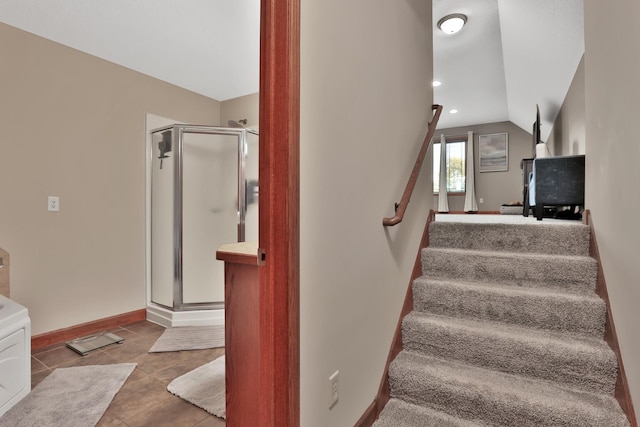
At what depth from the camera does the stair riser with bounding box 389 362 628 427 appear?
1.33 m

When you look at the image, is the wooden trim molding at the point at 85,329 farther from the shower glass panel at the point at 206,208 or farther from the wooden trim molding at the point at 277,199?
the wooden trim molding at the point at 277,199

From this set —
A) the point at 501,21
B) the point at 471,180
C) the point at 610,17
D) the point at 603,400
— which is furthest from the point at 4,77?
the point at 471,180

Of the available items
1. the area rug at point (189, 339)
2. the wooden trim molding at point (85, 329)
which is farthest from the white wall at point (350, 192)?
the wooden trim molding at point (85, 329)

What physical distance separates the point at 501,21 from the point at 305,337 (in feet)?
12.7

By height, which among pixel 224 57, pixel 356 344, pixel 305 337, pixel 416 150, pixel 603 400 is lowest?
pixel 603 400

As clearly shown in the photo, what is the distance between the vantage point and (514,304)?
1.82m

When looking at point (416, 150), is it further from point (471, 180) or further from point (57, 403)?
point (471, 180)

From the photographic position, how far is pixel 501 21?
3.43 m

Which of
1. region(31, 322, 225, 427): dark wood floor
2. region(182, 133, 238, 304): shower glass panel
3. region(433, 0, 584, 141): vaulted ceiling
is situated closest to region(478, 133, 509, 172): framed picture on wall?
region(433, 0, 584, 141): vaulted ceiling

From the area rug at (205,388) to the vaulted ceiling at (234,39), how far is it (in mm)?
2507

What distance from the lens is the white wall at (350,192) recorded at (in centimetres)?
111

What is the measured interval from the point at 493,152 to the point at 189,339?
771cm

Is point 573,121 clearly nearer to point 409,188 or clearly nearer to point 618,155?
point 618,155

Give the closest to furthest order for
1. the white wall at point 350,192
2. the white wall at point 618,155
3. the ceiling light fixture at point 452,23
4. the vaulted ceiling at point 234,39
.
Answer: the white wall at point 350,192 < the white wall at point 618,155 < the vaulted ceiling at point 234,39 < the ceiling light fixture at point 452,23
